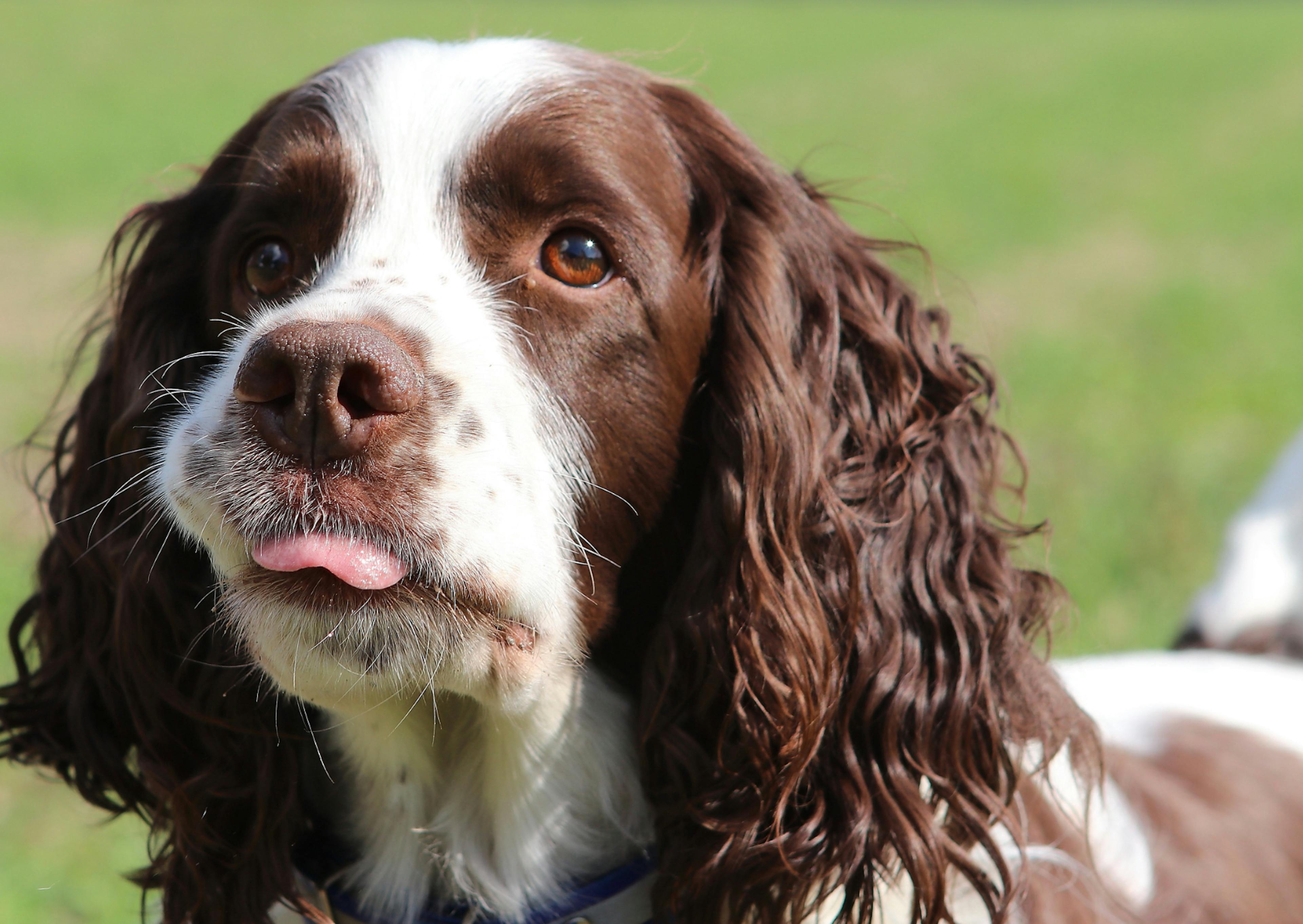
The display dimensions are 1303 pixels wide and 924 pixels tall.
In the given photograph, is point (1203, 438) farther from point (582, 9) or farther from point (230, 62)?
point (582, 9)

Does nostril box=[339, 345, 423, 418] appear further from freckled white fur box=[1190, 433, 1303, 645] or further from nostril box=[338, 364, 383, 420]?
freckled white fur box=[1190, 433, 1303, 645]

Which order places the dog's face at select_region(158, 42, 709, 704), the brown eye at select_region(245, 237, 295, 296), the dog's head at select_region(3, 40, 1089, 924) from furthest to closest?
the brown eye at select_region(245, 237, 295, 296)
the dog's head at select_region(3, 40, 1089, 924)
the dog's face at select_region(158, 42, 709, 704)

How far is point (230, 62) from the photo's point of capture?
26.6 meters

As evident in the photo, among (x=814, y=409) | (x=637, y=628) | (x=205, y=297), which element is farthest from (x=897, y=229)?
(x=205, y=297)

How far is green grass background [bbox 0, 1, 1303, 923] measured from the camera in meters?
5.70

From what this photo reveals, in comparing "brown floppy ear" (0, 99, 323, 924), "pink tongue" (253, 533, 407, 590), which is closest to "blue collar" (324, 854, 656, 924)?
"brown floppy ear" (0, 99, 323, 924)

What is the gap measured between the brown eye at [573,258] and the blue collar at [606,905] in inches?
42.6

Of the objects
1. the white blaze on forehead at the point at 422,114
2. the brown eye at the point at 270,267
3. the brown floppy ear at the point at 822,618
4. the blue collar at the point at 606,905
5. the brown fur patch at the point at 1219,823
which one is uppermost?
the white blaze on forehead at the point at 422,114

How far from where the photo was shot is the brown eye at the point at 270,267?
103 inches

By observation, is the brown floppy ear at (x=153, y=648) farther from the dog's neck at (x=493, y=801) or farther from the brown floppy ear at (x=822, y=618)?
the brown floppy ear at (x=822, y=618)

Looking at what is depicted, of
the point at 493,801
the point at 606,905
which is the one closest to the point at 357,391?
the point at 493,801

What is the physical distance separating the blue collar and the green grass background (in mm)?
1215

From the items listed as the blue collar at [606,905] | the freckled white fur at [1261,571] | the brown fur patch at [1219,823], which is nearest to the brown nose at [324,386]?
the blue collar at [606,905]

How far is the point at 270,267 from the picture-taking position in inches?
104
